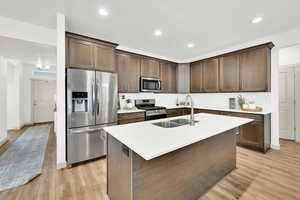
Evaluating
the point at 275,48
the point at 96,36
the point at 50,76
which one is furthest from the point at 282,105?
the point at 50,76

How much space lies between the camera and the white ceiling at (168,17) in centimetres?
201

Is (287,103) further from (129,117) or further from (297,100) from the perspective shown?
(129,117)

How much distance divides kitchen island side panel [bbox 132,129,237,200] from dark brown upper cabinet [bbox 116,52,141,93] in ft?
8.27

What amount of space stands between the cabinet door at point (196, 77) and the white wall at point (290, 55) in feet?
7.53

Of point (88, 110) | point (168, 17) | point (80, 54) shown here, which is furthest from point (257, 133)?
point (80, 54)

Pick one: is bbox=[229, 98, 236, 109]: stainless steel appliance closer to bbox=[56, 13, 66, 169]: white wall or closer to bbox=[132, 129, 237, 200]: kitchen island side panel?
bbox=[132, 129, 237, 200]: kitchen island side panel

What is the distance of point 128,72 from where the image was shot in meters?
3.69

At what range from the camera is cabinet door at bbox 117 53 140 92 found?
11.7 ft

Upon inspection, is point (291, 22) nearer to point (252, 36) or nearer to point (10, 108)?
point (252, 36)

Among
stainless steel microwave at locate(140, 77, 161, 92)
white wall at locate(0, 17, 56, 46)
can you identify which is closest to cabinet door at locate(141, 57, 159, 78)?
stainless steel microwave at locate(140, 77, 161, 92)

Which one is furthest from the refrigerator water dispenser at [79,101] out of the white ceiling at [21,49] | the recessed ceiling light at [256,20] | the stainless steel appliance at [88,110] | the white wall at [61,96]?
the recessed ceiling light at [256,20]

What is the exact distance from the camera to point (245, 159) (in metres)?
2.69

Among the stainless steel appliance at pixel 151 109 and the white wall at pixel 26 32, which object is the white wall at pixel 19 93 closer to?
the white wall at pixel 26 32

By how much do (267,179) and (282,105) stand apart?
9.77ft
